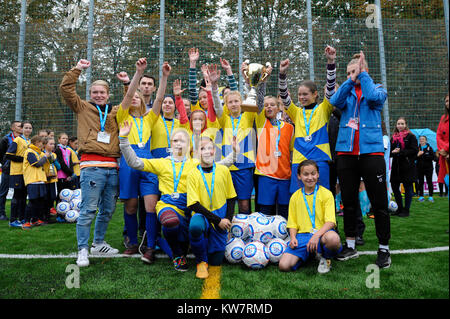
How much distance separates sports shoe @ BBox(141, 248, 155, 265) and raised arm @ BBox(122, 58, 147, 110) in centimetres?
171

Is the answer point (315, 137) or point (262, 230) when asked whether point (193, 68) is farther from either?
point (262, 230)

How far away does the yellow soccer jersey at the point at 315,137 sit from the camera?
3932 mm

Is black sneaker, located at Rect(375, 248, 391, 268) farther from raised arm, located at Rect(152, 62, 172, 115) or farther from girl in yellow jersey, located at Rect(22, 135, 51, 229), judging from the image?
girl in yellow jersey, located at Rect(22, 135, 51, 229)

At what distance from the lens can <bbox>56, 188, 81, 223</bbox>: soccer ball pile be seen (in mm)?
6993

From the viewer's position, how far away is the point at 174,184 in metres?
3.74

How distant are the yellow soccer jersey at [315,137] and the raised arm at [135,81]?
6.50 ft

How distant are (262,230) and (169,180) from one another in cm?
122

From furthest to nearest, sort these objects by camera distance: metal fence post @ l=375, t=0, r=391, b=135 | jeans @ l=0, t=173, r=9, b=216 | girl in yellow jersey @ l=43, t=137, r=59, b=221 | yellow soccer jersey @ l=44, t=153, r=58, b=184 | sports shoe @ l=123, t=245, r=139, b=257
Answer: metal fence post @ l=375, t=0, r=391, b=135 → jeans @ l=0, t=173, r=9, b=216 → yellow soccer jersey @ l=44, t=153, r=58, b=184 → girl in yellow jersey @ l=43, t=137, r=59, b=221 → sports shoe @ l=123, t=245, r=139, b=257

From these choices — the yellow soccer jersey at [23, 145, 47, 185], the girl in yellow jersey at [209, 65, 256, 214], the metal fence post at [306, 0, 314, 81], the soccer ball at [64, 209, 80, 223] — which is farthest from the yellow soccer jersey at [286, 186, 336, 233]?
the metal fence post at [306, 0, 314, 81]

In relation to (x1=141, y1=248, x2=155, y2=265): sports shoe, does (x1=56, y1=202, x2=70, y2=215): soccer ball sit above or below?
above

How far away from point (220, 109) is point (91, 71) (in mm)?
7061

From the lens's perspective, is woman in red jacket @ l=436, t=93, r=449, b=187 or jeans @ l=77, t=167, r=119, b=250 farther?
jeans @ l=77, t=167, r=119, b=250

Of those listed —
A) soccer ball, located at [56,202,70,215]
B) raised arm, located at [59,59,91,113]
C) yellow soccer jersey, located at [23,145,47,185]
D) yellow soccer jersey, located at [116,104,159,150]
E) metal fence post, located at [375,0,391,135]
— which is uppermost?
metal fence post, located at [375,0,391,135]

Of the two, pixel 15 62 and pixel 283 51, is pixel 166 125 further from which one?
pixel 15 62
